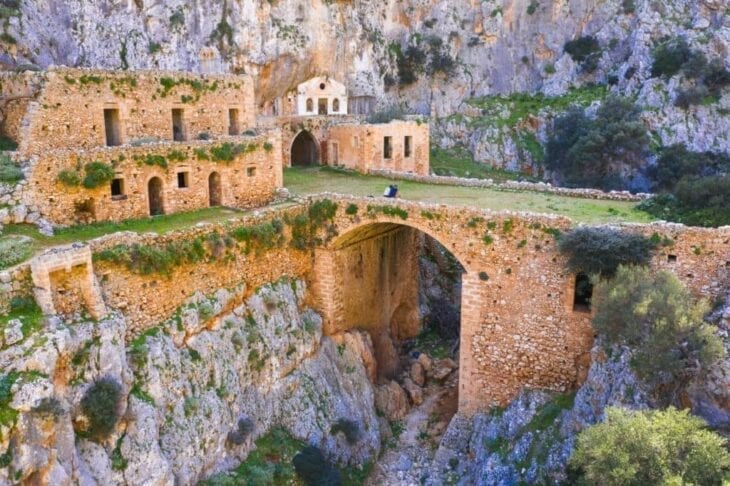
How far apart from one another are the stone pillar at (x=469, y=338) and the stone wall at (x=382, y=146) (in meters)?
13.0

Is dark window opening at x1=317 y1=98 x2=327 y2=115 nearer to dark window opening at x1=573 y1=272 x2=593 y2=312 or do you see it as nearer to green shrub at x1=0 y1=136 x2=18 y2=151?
green shrub at x1=0 y1=136 x2=18 y2=151

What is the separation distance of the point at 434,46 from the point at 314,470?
151 ft

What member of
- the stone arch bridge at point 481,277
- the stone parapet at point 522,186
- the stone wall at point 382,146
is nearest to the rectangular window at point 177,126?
the stone arch bridge at point 481,277

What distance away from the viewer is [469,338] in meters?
22.2

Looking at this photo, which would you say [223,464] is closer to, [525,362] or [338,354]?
[338,354]

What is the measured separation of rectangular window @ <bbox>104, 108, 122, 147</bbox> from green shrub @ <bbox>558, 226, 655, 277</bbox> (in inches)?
664

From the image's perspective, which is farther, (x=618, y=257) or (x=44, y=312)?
(x=618, y=257)

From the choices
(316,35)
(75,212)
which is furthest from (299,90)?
(75,212)

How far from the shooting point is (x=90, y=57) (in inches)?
1410

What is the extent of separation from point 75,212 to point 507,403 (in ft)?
52.1

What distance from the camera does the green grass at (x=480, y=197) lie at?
2252 cm

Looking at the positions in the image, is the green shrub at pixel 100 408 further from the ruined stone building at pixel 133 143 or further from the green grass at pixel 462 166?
the green grass at pixel 462 166

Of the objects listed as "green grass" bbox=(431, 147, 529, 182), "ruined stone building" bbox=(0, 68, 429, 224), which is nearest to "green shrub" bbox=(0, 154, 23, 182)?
"ruined stone building" bbox=(0, 68, 429, 224)

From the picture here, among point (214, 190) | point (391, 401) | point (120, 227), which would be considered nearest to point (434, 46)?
point (214, 190)
